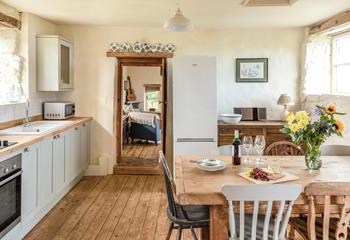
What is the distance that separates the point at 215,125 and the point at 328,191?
112 inches

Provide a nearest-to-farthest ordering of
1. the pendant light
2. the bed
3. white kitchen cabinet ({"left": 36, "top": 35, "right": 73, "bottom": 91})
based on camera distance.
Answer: the pendant light
white kitchen cabinet ({"left": 36, "top": 35, "right": 73, "bottom": 91})
the bed

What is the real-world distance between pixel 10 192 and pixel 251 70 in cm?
395

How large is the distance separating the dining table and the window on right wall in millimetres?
1822

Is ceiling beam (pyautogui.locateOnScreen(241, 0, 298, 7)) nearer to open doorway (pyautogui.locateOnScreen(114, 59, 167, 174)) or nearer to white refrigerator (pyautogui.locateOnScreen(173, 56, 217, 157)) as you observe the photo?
white refrigerator (pyautogui.locateOnScreen(173, 56, 217, 157))

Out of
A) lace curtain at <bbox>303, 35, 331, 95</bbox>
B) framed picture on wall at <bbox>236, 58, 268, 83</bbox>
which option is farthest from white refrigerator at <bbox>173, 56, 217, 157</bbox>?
lace curtain at <bbox>303, 35, 331, 95</bbox>

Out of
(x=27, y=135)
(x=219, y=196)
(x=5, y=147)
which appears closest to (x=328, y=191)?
(x=219, y=196)

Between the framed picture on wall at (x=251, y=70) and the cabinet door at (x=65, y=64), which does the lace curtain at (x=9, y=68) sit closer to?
the cabinet door at (x=65, y=64)

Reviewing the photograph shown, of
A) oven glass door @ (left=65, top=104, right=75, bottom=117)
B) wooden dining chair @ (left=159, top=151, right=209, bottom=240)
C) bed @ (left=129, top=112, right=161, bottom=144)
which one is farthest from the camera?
bed @ (left=129, top=112, right=161, bottom=144)

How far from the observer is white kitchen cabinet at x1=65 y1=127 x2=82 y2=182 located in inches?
168

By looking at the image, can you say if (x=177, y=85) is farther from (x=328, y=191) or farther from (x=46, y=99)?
(x=328, y=191)

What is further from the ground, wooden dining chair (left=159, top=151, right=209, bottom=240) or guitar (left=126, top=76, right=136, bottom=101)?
guitar (left=126, top=76, right=136, bottom=101)

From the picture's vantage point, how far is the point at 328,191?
1875 millimetres

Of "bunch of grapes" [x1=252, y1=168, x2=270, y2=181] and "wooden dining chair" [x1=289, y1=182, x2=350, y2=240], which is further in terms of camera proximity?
"bunch of grapes" [x1=252, y1=168, x2=270, y2=181]

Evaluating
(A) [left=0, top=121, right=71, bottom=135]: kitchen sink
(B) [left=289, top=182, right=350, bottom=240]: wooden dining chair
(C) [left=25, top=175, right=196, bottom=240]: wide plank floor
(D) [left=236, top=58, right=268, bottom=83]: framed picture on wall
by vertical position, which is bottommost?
(C) [left=25, top=175, right=196, bottom=240]: wide plank floor
